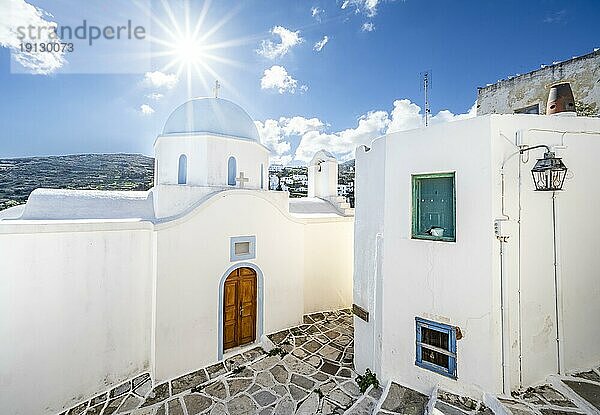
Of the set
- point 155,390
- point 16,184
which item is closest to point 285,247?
point 155,390

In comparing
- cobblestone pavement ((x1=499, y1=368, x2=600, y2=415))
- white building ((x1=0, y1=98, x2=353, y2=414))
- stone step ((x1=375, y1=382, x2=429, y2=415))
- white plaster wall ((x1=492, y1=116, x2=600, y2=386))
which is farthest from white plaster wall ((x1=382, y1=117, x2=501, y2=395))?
white building ((x1=0, y1=98, x2=353, y2=414))

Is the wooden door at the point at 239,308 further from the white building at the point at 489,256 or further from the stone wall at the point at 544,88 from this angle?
the stone wall at the point at 544,88

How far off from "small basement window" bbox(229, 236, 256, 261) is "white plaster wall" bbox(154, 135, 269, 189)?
1944 mm

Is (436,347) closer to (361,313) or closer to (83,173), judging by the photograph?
(361,313)

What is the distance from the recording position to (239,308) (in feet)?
29.3

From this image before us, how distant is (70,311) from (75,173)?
857 inches

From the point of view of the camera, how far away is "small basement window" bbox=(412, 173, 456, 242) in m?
5.46

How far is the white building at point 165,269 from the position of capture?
590 cm

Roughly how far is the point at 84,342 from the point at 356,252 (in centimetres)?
643

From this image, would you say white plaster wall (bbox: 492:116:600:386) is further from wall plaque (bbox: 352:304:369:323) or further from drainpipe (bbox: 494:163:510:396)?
wall plaque (bbox: 352:304:369:323)

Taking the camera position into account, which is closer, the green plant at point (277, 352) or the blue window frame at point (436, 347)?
the blue window frame at point (436, 347)

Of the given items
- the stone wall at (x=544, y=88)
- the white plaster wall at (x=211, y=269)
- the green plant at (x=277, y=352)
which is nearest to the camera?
the white plaster wall at (x=211, y=269)

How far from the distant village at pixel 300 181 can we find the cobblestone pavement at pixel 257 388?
6.04 meters

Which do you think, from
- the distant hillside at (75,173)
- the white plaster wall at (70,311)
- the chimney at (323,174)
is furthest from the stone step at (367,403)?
the distant hillside at (75,173)
